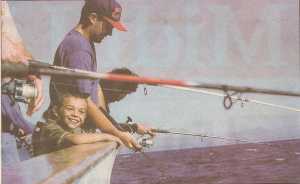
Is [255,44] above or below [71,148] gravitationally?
above

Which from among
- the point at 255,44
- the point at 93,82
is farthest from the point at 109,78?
the point at 255,44

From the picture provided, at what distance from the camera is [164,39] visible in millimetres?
3232

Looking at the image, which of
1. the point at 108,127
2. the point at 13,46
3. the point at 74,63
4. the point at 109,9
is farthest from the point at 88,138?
the point at 109,9

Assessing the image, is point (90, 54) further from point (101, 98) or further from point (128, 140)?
point (128, 140)

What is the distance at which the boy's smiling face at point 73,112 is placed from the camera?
323 centimetres

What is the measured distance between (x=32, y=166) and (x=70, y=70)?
0.63m

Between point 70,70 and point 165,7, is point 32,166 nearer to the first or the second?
point 70,70

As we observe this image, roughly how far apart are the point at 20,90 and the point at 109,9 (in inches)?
29.6

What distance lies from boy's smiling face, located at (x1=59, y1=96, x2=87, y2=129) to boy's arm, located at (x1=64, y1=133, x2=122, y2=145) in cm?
7

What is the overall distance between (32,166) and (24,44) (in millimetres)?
746

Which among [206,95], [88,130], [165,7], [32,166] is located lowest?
[32,166]

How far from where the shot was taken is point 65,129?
127 inches

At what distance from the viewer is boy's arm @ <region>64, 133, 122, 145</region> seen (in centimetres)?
320

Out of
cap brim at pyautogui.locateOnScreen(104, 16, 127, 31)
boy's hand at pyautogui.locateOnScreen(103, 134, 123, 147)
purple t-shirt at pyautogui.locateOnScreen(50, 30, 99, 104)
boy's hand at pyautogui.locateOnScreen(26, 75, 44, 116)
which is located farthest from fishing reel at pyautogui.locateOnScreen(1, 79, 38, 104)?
cap brim at pyautogui.locateOnScreen(104, 16, 127, 31)
